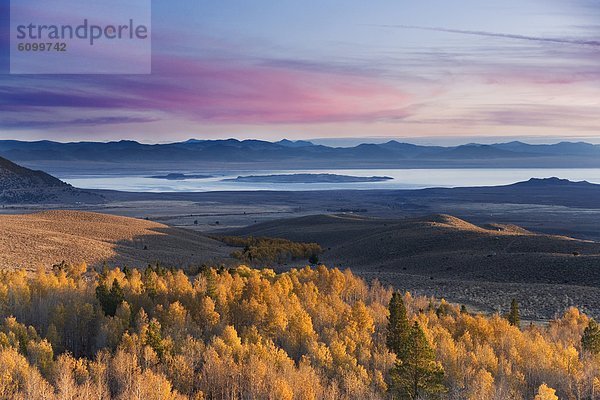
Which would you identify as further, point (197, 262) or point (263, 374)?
point (197, 262)

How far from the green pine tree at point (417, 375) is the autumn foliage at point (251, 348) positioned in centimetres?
8

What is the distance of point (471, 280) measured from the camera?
6944cm

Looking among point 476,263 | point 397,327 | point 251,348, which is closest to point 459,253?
point 476,263

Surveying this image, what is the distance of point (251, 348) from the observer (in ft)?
120

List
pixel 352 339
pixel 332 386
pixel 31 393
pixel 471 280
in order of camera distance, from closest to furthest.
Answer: pixel 31 393
pixel 332 386
pixel 352 339
pixel 471 280

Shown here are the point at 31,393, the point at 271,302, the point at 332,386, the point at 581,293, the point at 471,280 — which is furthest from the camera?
the point at 471,280

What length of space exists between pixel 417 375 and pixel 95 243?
217 ft

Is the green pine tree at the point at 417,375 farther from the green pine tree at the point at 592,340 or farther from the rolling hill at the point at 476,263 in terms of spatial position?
the rolling hill at the point at 476,263

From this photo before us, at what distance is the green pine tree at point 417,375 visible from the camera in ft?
105

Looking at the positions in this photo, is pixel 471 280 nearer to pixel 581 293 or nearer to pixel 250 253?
pixel 581 293

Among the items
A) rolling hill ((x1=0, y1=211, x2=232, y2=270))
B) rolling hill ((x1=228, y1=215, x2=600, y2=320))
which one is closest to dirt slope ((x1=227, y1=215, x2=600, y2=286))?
rolling hill ((x1=228, y1=215, x2=600, y2=320))

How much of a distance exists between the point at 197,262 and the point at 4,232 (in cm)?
2607

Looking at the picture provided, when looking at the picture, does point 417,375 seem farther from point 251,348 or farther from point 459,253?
point 459,253

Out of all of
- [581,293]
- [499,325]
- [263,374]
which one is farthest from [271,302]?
[581,293]
